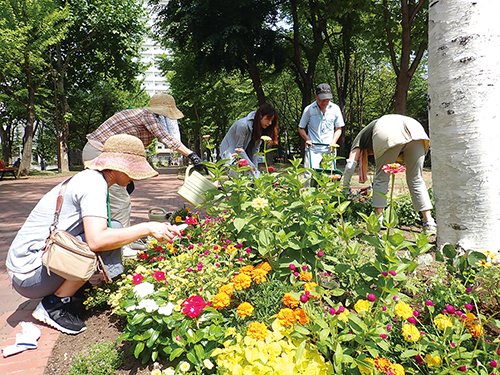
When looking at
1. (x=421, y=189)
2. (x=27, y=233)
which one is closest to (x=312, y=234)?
(x=27, y=233)

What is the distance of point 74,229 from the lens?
2283 millimetres

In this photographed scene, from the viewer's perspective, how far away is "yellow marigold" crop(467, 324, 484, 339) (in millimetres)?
1405

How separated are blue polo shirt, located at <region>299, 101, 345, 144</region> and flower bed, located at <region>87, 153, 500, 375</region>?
2521 millimetres

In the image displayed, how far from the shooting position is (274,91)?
2733 cm

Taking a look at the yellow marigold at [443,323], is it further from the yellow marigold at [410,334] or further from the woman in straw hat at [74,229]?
the woman in straw hat at [74,229]

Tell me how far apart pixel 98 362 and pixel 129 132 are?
2.22 m

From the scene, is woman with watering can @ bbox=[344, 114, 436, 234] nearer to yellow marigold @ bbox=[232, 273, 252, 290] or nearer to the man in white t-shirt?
the man in white t-shirt

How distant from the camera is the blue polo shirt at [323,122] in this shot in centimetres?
490

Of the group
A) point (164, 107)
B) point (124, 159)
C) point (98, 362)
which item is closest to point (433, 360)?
point (98, 362)

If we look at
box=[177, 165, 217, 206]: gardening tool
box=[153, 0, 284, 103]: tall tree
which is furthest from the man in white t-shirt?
box=[153, 0, 284, 103]: tall tree

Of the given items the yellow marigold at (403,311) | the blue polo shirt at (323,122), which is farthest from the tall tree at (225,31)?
the yellow marigold at (403,311)

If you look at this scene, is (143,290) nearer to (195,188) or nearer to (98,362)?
(98,362)

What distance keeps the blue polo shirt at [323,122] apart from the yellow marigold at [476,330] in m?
3.69

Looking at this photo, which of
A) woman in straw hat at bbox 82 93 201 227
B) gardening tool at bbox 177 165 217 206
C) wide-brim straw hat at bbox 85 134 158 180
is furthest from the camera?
woman in straw hat at bbox 82 93 201 227
